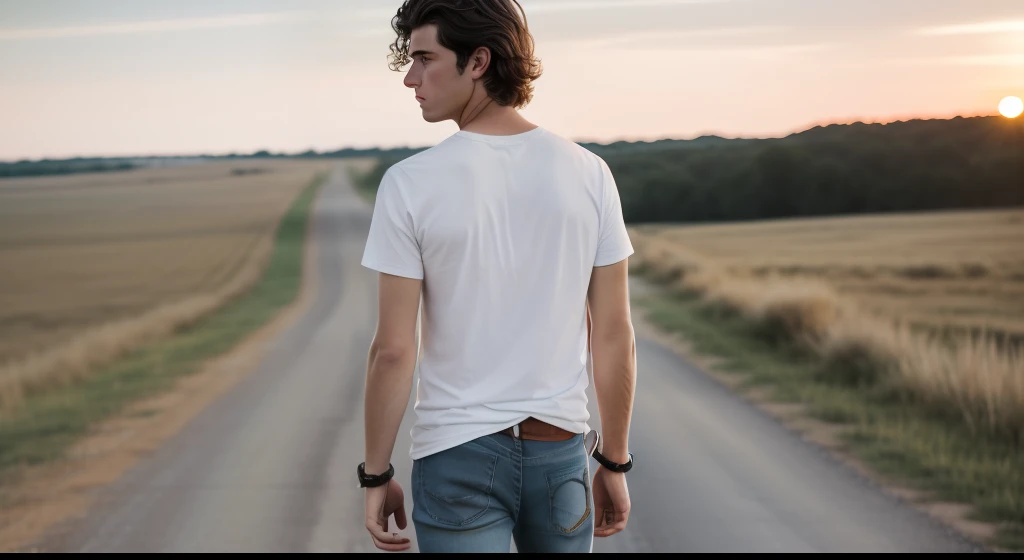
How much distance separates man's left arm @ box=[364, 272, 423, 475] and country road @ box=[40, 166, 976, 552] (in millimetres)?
3074

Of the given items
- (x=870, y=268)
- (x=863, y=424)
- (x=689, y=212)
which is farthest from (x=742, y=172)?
(x=863, y=424)

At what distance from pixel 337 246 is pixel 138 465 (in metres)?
24.8

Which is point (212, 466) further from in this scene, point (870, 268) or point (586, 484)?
point (870, 268)

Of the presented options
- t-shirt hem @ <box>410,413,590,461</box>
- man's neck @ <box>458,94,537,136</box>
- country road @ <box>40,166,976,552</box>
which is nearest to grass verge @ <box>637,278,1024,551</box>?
country road @ <box>40,166,976,552</box>

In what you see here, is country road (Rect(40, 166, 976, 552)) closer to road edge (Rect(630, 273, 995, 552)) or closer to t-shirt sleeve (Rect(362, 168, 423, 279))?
road edge (Rect(630, 273, 995, 552))

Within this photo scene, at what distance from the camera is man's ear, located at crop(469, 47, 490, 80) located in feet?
6.57

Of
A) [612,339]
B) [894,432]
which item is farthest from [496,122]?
[894,432]

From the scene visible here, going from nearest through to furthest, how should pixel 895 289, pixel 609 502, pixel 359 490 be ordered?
1. pixel 609 502
2. pixel 359 490
3. pixel 895 289

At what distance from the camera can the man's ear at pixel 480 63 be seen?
78.9 inches

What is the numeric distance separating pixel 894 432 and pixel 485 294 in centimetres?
610

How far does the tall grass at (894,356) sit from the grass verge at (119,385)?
23.0ft

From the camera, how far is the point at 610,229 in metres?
2.09

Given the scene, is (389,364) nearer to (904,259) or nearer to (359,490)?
(359,490)

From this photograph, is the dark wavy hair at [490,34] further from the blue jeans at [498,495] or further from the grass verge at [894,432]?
the grass verge at [894,432]
